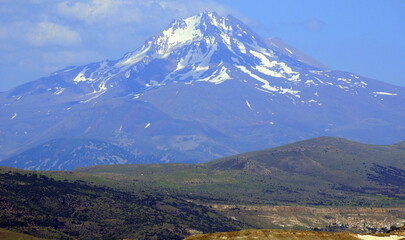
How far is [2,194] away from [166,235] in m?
47.6

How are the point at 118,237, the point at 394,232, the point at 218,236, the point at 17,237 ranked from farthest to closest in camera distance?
the point at 118,237 → the point at 17,237 → the point at 394,232 → the point at 218,236

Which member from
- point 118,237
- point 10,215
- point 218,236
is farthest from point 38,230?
point 218,236

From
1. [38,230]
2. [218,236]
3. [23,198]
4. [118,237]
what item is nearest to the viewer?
[218,236]

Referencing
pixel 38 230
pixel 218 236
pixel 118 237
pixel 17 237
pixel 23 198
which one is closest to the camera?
pixel 218 236

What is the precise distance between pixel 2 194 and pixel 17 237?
49.4 metres

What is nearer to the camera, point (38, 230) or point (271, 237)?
point (271, 237)

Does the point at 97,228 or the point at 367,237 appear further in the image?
the point at 97,228

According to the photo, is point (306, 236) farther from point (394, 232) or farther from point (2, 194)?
point (2, 194)

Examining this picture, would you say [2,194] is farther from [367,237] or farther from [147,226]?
[367,237]

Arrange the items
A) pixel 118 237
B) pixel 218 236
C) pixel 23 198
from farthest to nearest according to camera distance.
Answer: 1. pixel 23 198
2. pixel 118 237
3. pixel 218 236

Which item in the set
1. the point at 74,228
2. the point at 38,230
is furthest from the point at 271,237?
the point at 74,228

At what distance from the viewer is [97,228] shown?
188 m

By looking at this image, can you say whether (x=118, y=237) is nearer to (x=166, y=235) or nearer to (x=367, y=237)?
(x=166, y=235)

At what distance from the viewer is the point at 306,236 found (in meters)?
64.2
